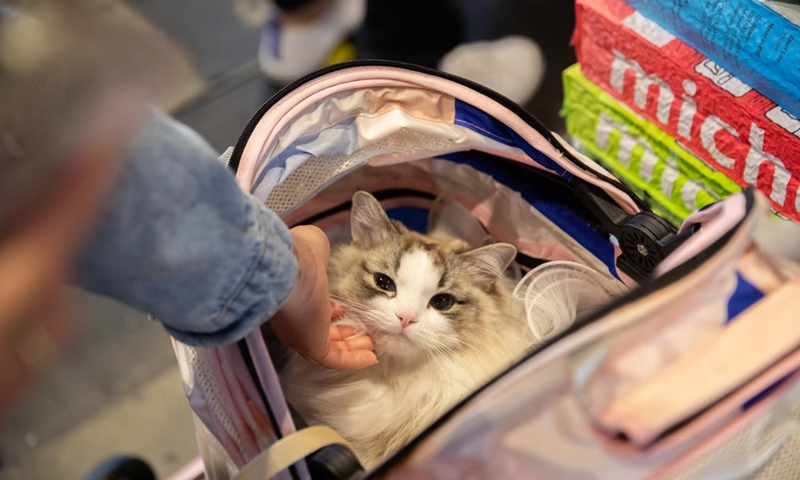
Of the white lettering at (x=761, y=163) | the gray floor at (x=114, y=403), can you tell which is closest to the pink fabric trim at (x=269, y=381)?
the gray floor at (x=114, y=403)

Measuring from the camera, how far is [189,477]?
131 cm

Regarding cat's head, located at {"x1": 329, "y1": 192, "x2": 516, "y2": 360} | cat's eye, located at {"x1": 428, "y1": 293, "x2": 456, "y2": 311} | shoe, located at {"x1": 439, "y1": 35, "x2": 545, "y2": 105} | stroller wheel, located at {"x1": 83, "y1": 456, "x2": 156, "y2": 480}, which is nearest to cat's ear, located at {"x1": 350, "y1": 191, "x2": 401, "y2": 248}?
cat's head, located at {"x1": 329, "y1": 192, "x2": 516, "y2": 360}

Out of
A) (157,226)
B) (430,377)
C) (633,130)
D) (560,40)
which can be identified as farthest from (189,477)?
(560,40)

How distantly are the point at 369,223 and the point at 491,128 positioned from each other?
10.2 inches

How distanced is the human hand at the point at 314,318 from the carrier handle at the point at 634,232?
380 mm

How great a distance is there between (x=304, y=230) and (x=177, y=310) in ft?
0.98

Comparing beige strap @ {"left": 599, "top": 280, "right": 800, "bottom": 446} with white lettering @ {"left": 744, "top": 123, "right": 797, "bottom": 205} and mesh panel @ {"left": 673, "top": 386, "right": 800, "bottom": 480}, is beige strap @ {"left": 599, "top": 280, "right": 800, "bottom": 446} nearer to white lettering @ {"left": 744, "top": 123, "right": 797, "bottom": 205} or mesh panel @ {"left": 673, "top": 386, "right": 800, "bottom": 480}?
mesh panel @ {"left": 673, "top": 386, "right": 800, "bottom": 480}

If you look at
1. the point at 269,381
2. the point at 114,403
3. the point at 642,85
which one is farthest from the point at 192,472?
the point at 642,85

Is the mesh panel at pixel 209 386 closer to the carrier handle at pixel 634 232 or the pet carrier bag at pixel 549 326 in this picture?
the pet carrier bag at pixel 549 326

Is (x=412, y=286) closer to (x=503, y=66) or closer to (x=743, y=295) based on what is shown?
(x=743, y=295)

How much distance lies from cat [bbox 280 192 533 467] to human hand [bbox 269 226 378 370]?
0.18ft

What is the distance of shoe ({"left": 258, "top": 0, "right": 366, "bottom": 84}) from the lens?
6.51 feet

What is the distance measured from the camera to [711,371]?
0.62 m

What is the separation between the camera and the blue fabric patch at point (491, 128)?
3.37ft
